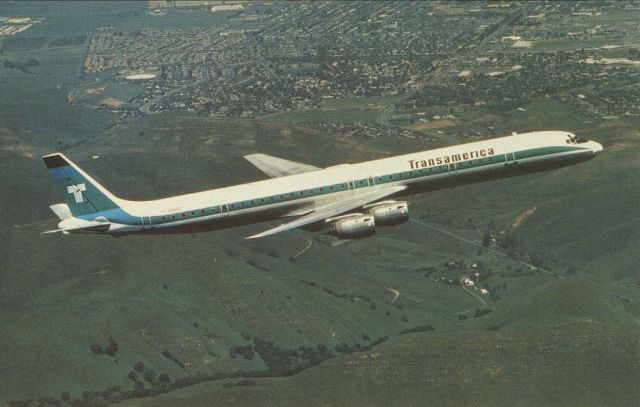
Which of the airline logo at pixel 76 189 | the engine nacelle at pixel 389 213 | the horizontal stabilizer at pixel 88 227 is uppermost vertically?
the airline logo at pixel 76 189

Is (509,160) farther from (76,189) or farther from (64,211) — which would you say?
(64,211)

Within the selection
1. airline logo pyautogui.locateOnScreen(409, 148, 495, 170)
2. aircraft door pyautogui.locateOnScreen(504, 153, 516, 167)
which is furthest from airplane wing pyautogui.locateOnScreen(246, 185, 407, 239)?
aircraft door pyautogui.locateOnScreen(504, 153, 516, 167)

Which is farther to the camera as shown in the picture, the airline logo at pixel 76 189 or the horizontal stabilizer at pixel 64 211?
the horizontal stabilizer at pixel 64 211

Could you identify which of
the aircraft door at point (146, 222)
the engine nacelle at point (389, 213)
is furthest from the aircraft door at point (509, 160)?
the aircraft door at point (146, 222)

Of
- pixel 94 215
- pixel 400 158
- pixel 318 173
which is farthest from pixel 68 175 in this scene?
pixel 400 158

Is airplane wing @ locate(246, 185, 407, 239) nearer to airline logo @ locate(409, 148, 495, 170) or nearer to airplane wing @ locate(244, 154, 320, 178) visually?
airline logo @ locate(409, 148, 495, 170)

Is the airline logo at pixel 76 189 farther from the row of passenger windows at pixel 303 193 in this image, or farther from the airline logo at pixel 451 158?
the airline logo at pixel 451 158

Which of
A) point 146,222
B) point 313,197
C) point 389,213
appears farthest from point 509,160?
point 146,222
